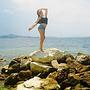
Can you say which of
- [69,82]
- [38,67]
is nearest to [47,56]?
[38,67]

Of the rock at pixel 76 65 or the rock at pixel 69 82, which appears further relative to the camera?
the rock at pixel 76 65

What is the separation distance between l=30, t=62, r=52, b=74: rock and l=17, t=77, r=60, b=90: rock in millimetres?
1561

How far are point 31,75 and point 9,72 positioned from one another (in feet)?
7.53

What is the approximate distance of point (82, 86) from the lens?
60.5ft

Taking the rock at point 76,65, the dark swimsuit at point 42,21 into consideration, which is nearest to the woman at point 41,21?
the dark swimsuit at point 42,21

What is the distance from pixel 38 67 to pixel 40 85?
2569 mm

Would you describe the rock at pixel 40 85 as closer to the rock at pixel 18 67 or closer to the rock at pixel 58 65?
the rock at pixel 58 65

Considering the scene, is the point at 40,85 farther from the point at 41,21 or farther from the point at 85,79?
the point at 41,21

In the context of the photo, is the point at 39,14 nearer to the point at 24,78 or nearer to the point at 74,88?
the point at 24,78

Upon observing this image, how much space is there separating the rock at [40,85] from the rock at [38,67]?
5.12 ft

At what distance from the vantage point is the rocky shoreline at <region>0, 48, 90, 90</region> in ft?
61.7

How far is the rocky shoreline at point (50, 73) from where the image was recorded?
18812 mm

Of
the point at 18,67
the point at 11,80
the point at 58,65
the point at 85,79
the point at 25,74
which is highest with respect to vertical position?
the point at 58,65

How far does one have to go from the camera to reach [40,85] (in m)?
18.9
